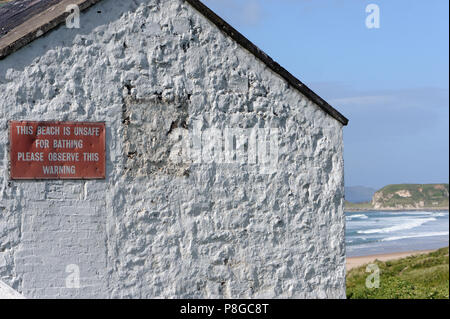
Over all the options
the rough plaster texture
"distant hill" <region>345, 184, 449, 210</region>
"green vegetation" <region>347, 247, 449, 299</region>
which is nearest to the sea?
"green vegetation" <region>347, 247, 449, 299</region>

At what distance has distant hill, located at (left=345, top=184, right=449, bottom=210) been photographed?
108812 mm

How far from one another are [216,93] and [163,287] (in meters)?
2.65

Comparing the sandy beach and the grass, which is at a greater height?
the grass

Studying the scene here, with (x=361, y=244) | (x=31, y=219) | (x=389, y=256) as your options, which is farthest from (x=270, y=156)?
(x=361, y=244)

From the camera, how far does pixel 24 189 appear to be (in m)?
7.59

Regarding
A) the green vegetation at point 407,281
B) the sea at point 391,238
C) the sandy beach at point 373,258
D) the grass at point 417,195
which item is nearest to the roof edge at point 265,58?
the green vegetation at point 407,281

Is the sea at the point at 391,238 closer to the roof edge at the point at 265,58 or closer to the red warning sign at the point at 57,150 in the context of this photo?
the roof edge at the point at 265,58

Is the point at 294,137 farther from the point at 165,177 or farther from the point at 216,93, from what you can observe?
the point at 165,177

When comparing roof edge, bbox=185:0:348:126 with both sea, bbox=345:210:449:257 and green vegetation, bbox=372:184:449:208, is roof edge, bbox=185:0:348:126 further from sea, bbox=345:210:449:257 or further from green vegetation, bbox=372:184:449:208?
green vegetation, bbox=372:184:449:208

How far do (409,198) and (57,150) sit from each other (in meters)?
109

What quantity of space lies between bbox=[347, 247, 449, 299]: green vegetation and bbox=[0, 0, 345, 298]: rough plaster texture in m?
7.66

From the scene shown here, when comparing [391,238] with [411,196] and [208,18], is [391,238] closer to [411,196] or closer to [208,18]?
[208,18]

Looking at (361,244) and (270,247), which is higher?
(270,247)
